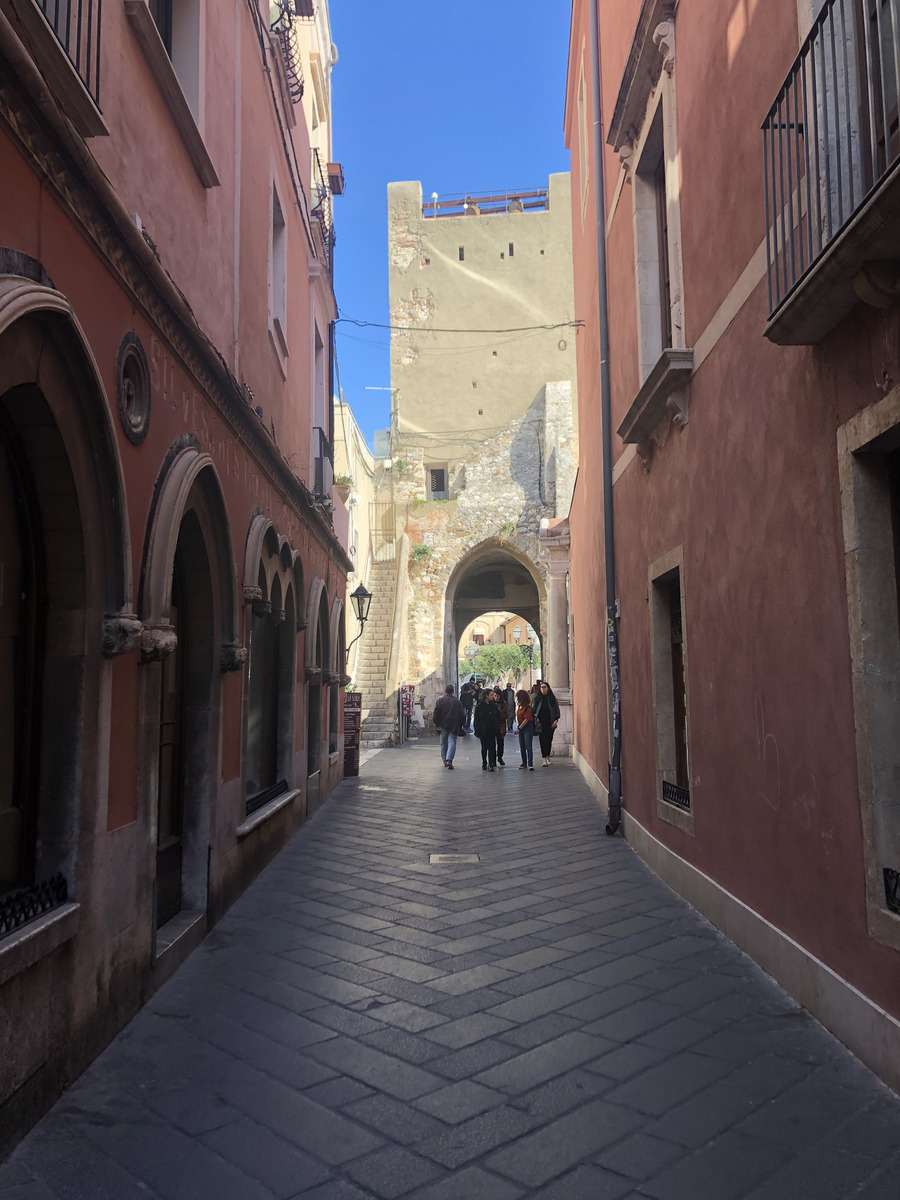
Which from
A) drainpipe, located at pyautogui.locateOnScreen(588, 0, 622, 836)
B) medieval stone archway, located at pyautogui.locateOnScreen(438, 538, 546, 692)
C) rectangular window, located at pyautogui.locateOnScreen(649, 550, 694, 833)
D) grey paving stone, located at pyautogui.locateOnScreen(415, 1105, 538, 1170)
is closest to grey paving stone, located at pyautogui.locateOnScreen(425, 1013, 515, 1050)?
grey paving stone, located at pyautogui.locateOnScreen(415, 1105, 538, 1170)

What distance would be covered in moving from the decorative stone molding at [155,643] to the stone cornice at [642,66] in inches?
202

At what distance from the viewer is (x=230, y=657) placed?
6012 millimetres

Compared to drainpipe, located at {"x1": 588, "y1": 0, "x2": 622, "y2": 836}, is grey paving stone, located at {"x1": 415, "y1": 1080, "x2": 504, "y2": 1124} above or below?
below

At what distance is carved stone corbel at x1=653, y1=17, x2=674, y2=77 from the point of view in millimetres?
6227

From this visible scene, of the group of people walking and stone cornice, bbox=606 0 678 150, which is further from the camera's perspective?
the group of people walking

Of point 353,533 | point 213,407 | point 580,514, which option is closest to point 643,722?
point 213,407

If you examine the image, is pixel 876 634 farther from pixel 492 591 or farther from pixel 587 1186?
pixel 492 591

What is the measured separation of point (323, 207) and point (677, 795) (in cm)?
923

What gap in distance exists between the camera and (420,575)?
94.1 ft

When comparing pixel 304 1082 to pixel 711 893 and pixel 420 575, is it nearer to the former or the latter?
pixel 711 893

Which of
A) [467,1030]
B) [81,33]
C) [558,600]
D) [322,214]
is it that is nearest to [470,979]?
[467,1030]

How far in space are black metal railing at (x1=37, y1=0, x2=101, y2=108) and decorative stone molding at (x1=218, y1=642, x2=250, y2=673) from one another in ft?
10.8

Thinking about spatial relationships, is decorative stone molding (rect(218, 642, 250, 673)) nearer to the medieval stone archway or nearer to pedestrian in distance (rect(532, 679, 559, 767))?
pedestrian in distance (rect(532, 679, 559, 767))

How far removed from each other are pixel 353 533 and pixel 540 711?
10.7 metres
